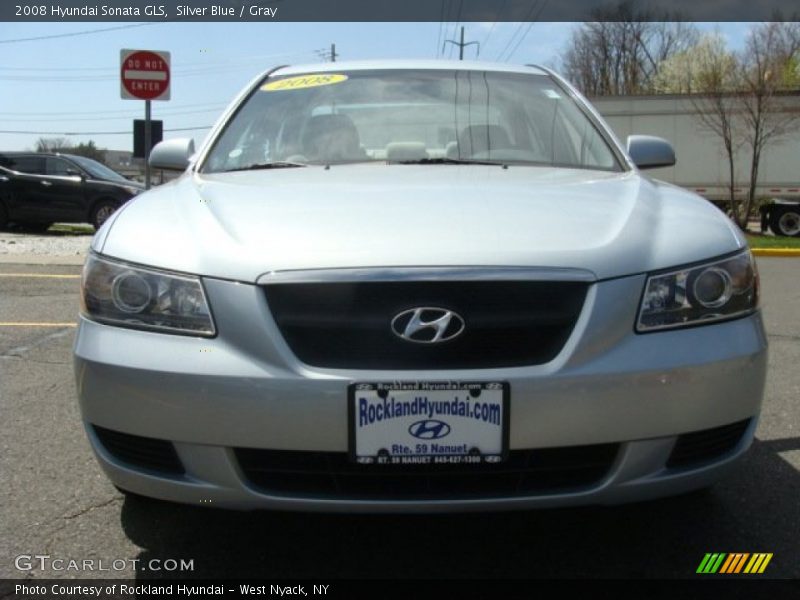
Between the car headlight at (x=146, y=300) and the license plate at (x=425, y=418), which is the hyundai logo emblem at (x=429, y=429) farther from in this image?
the car headlight at (x=146, y=300)

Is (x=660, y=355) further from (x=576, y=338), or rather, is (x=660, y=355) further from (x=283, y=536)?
(x=283, y=536)

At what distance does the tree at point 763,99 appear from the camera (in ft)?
61.2

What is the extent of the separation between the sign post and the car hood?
8701 mm

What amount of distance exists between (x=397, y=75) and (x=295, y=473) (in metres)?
2.15

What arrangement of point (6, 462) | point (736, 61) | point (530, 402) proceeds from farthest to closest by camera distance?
point (736, 61) < point (6, 462) < point (530, 402)

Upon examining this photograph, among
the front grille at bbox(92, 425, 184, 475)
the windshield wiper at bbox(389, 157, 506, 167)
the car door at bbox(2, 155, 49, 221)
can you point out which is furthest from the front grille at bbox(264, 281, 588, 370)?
the car door at bbox(2, 155, 49, 221)

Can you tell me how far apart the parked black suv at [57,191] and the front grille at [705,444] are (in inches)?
565

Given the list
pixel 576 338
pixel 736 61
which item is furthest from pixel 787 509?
pixel 736 61

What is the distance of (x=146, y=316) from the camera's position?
7.12 feet

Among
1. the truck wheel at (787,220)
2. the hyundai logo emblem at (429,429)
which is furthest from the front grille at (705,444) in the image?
the truck wheel at (787,220)

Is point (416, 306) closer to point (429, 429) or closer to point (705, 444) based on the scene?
point (429, 429)

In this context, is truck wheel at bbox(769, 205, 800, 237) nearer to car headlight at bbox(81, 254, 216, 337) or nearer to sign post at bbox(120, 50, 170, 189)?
sign post at bbox(120, 50, 170, 189)

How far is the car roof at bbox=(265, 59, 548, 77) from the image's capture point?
380 cm

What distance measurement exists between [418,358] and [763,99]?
62.2 feet
